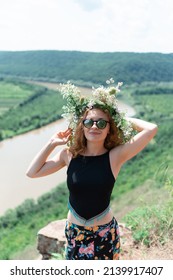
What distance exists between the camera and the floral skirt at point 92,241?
7.03ft

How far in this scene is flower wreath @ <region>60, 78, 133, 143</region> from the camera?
86.1 inches

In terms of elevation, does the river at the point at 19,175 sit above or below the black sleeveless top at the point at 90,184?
below

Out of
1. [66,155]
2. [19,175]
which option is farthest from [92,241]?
[19,175]

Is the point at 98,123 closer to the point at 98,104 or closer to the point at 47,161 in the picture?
the point at 98,104

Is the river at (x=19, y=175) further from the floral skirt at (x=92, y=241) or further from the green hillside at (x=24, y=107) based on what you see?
the floral skirt at (x=92, y=241)

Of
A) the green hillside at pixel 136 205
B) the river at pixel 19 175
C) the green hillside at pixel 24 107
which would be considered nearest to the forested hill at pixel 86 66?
the green hillside at pixel 24 107

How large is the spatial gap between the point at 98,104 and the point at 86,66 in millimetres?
71866

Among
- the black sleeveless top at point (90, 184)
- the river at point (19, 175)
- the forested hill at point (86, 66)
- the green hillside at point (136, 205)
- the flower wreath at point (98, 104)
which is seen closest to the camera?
the black sleeveless top at point (90, 184)

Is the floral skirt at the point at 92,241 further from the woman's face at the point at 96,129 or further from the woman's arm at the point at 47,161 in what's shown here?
the woman's face at the point at 96,129

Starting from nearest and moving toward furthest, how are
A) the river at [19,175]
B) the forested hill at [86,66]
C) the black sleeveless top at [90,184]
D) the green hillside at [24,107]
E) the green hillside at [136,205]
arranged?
1. the black sleeveless top at [90,184]
2. the green hillside at [136,205]
3. the river at [19,175]
4. the green hillside at [24,107]
5. the forested hill at [86,66]

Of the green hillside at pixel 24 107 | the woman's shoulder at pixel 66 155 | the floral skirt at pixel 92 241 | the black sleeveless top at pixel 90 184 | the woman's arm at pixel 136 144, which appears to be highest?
the woman's arm at pixel 136 144

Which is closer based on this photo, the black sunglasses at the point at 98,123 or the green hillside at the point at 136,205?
the black sunglasses at the point at 98,123

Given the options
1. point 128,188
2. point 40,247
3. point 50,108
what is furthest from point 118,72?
point 40,247
